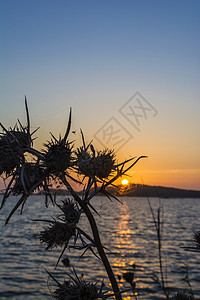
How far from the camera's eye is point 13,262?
33.8 meters

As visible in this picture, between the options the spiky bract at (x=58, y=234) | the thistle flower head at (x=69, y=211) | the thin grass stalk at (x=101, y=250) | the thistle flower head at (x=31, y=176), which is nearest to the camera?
the thistle flower head at (x=31, y=176)

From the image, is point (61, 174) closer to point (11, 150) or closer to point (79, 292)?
point (11, 150)

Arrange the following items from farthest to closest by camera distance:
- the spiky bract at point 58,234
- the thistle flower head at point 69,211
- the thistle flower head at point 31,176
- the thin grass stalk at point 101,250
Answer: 1. the thistle flower head at point 69,211
2. the spiky bract at point 58,234
3. the thin grass stalk at point 101,250
4. the thistle flower head at point 31,176

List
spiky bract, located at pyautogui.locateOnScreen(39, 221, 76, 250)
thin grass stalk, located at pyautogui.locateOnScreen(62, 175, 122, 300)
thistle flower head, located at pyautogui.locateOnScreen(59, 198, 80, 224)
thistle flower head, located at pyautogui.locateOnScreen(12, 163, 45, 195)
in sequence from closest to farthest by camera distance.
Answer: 1. thistle flower head, located at pyautogui.locateOnScreen(12, 163, 45, 195)
2. thin grass stalk, located at pyautogui.locateOnScreen(62, 175, 122, 300)
3. spiky bract, located at pyautogui.locateOnScreen(39, 221, 76, 250)
4. thistle flower head, located at pyautogui.locateOnScreen(59, 198, 80, 224)

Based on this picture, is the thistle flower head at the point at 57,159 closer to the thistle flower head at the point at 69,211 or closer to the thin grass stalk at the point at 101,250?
the thin grass stalk at the point at 101,250

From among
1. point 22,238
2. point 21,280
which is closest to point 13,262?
point 21,280

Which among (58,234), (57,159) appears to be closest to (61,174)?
(57,159)

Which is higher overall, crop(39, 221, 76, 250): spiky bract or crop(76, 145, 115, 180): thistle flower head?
crop(76, 145, 115, 180): thistle flower head

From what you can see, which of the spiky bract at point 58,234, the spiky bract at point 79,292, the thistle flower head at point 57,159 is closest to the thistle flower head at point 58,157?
the thistle flower head at point 57,159

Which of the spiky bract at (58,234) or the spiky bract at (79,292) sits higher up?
the spiky bract at (58,234)

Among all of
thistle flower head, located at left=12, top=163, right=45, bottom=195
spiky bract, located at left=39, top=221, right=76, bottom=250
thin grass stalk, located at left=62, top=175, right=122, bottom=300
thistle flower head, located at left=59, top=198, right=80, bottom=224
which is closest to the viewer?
thistle flower head, located at left=12, top=163, right=45, bottom=195

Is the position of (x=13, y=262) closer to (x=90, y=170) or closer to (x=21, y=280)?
(x=21, y=280)

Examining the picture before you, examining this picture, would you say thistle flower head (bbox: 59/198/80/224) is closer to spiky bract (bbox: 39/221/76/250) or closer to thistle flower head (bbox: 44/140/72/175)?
spiky bract (bbox: 39/221/76/250)

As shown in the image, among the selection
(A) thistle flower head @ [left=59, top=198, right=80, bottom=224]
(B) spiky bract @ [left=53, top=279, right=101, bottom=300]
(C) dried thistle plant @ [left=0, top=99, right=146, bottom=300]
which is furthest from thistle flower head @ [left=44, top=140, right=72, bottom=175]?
(B) spiky bract @ [left=53, top=279, right=101, bottom=300]
